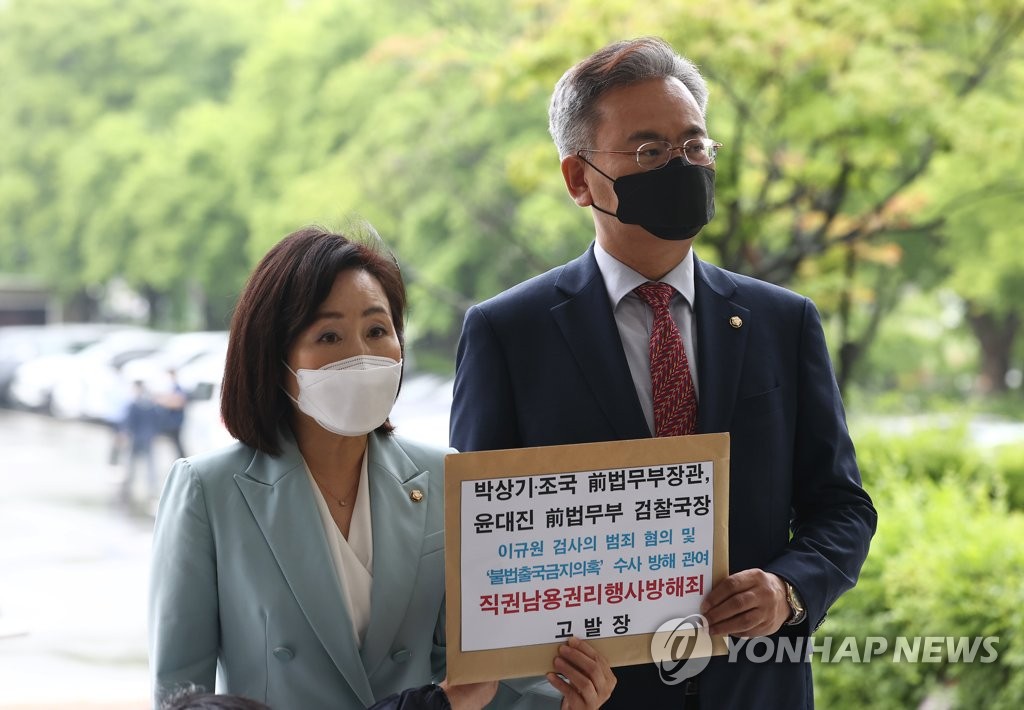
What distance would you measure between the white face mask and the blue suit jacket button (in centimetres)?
28

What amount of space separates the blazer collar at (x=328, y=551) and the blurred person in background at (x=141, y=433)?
22.3 ft

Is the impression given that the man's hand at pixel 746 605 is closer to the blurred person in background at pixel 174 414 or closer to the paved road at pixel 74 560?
the paved road at pixel 74 560

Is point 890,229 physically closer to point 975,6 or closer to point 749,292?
point 975,6

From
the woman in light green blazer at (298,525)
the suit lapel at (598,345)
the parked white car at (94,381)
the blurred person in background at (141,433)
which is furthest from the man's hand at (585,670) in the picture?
the parked white car at (94,381)

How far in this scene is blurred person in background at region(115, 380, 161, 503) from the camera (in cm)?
790

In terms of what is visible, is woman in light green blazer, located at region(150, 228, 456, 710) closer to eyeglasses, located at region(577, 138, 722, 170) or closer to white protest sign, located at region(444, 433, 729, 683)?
white protest sign, located at region(444, 433, 729, 683)

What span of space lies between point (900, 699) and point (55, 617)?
4831 millimetres

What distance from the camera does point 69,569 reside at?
6.97m

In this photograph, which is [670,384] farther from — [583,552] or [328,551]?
[328,551]

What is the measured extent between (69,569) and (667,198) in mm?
6392

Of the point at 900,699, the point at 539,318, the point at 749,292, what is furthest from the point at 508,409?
the point at 900,699

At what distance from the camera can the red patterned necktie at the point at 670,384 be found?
5.13ft

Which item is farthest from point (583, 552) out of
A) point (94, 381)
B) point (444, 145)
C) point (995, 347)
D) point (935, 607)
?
point (995, 347)

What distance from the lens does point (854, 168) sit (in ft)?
19.9
